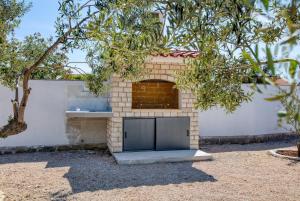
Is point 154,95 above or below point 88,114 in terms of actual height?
above

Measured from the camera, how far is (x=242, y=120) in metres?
13.9

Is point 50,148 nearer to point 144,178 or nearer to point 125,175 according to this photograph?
point 125,175

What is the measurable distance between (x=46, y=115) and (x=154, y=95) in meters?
4.31

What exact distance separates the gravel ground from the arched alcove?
2685mm

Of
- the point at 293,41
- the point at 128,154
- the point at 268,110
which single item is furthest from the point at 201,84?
the point at 268,110

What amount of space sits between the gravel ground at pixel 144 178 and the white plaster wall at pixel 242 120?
308 cm

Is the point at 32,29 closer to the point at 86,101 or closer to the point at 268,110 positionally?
the point at 86,101

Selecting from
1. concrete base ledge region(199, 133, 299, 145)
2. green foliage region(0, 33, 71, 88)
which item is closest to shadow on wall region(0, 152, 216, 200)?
green foliage region(0, 33, 71, 88)

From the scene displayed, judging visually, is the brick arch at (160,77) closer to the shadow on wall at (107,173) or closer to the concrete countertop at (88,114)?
the concrete countertop at (88,114)

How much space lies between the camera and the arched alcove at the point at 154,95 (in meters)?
11.8

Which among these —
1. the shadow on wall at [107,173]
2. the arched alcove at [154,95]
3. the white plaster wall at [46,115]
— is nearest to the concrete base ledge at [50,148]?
the white plaster wall at [46,115]

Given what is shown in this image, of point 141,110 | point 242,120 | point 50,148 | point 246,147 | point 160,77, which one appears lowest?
point 246,147

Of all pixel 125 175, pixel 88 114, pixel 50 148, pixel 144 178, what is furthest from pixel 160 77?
pixel 50 148

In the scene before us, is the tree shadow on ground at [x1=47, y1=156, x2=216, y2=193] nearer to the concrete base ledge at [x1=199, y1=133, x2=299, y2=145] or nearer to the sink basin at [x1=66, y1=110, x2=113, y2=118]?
the sink basin at [x1=66, y1=110, x2=113, y2=118]
